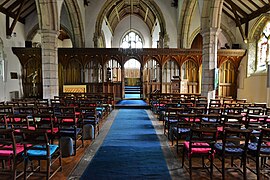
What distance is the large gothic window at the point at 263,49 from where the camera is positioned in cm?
1065

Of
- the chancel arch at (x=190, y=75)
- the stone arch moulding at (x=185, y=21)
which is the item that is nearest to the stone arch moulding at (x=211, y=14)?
the stone arch moulding at (x=185, y=21)

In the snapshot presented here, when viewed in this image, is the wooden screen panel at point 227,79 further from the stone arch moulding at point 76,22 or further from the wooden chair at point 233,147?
the wooden chair at point 233,147

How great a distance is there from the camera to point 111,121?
720 centimetres

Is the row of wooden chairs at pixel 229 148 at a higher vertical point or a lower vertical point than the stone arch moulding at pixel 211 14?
lower

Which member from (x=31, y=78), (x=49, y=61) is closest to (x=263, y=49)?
(x=49, y=61)

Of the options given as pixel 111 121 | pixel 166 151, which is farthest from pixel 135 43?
pixel 166 151

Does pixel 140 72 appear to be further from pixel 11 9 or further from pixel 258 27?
pixel 11 9

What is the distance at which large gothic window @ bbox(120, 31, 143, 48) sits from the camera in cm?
2283

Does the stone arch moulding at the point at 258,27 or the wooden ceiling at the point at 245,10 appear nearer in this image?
the wooden ceiling at the point at 245,10

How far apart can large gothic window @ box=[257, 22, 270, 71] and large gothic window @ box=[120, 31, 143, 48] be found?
13035 millimetres

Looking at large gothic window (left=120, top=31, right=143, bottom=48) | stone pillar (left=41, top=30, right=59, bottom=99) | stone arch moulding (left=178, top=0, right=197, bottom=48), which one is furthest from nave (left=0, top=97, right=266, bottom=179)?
large gothic window (left=120, top=31, right=143, bottom=48)

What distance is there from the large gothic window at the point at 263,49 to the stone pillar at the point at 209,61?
386 centimetres

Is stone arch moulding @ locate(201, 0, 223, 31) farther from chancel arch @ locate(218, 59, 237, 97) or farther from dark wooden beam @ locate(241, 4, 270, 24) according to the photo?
chancel arch @ locate(218, 59, 237, 97)

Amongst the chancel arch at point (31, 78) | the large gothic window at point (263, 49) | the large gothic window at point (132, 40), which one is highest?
the large gothic window at point (132, 40)
